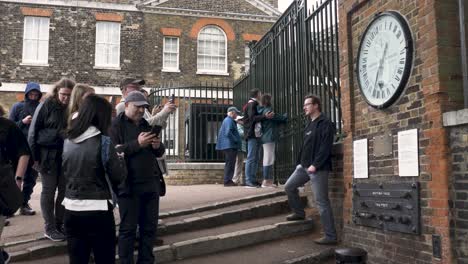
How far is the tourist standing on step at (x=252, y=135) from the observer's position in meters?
8.81

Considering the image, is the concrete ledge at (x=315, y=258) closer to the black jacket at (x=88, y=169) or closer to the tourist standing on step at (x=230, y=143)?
the black jacket at (x=88, y=169)

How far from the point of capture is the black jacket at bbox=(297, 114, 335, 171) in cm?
560

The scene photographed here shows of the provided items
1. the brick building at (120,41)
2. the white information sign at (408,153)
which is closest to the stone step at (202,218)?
the white information sign at (408,153)

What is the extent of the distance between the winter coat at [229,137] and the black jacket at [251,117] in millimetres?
858

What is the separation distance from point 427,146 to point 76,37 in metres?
17.6

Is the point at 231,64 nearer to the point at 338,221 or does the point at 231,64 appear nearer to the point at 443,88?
the point at 338,221

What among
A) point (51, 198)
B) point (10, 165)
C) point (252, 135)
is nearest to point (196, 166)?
point (252, 135)

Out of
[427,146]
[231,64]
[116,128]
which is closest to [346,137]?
[427,146]

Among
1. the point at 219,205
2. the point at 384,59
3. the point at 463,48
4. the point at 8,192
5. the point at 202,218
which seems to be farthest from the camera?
the point at 219,205

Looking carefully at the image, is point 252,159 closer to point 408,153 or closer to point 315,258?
point 315,258

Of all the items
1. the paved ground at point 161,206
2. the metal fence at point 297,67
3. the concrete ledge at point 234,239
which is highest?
the metal fence at point 297,67

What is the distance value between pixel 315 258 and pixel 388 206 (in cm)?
109

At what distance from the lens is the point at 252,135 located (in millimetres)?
8969

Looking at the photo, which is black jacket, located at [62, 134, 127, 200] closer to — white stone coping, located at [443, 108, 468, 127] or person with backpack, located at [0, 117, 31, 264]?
person with backpack, located at [0, 117, 31, 264]
